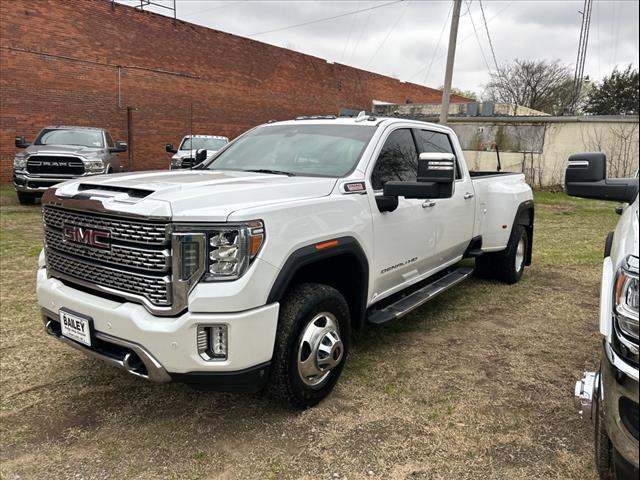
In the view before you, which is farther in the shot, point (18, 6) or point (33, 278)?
point (18, 6)

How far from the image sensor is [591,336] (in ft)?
15.2

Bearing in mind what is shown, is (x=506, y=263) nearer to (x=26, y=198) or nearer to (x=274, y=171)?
(x=274, y=171)

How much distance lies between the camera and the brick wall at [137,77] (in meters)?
16.0

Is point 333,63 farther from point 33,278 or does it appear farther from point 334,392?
point 334,392

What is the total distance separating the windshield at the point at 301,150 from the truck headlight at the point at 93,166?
7.55 m

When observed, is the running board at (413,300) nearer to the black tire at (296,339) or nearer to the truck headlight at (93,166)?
the black tire at (296,339)

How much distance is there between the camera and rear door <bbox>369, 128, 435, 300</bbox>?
370 centimetres

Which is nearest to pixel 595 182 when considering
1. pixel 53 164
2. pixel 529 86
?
pixel 53 164

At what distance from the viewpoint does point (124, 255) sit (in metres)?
2.72

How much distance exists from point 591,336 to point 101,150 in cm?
1057

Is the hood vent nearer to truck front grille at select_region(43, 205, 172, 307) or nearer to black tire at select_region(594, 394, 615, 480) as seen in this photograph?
truck front grille at select_region(43, 205, 172, 307)

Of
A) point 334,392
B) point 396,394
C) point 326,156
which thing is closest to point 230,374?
point 334,392

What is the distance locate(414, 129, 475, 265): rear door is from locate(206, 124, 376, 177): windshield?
2.94ft

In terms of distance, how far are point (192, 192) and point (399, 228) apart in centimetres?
172
